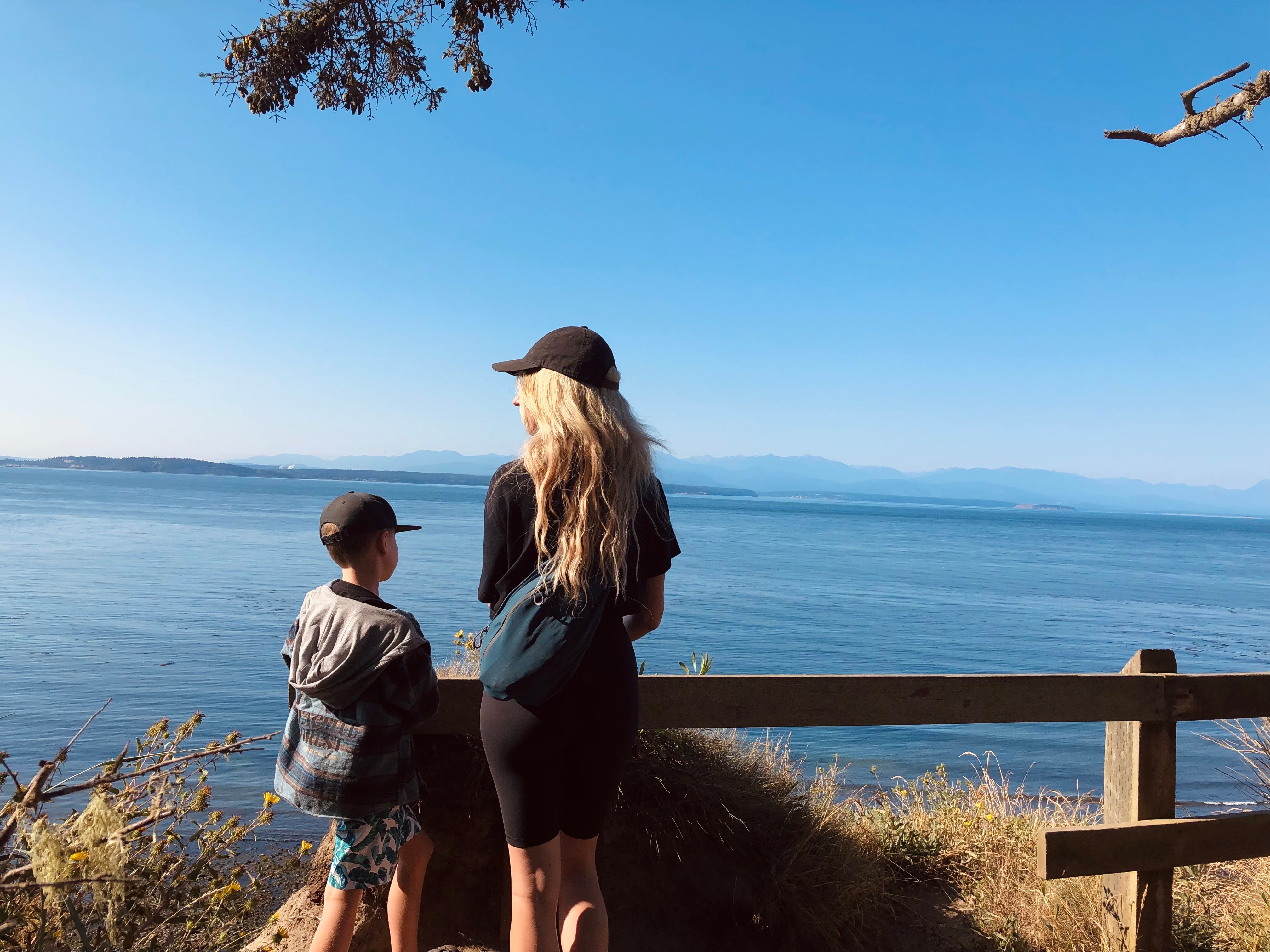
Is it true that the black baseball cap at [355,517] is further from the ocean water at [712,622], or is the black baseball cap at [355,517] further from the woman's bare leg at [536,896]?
the ocean water at [712,622]

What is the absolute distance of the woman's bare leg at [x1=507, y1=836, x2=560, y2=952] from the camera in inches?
90.3

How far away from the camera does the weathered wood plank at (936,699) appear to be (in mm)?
3080

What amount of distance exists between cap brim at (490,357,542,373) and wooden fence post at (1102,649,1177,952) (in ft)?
8.06

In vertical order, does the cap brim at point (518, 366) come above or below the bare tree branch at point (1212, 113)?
below

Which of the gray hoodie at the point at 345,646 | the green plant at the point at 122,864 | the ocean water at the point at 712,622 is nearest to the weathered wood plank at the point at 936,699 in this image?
the gray hoodie at the point at 345,646

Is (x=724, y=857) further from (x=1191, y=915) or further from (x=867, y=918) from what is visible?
(x=1191, y=915)

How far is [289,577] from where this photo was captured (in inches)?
1080

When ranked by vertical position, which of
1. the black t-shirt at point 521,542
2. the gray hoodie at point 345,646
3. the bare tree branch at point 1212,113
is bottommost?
the gray hoodie at point 345,646

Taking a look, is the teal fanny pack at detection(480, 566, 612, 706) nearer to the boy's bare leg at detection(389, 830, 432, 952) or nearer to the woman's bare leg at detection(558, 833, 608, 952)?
the woman's bare leg at detection(558, 833, 608, 952)

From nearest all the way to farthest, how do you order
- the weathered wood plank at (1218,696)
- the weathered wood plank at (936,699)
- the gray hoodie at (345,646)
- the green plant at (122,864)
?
the green plant at (122,864), the gray hoodie at (345,646), the weathered wood plank at (936,699), the weathered wood plank at (1218,696)

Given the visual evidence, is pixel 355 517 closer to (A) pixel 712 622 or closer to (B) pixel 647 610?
(B) pixel 647 610

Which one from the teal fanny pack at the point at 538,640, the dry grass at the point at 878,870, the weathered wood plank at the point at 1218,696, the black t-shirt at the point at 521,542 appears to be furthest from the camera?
the dry grass at the point at 878,870

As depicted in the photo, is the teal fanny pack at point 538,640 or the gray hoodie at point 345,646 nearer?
the teal fanny pack at point 538,640

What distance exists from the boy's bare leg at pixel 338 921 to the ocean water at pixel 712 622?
420cm
